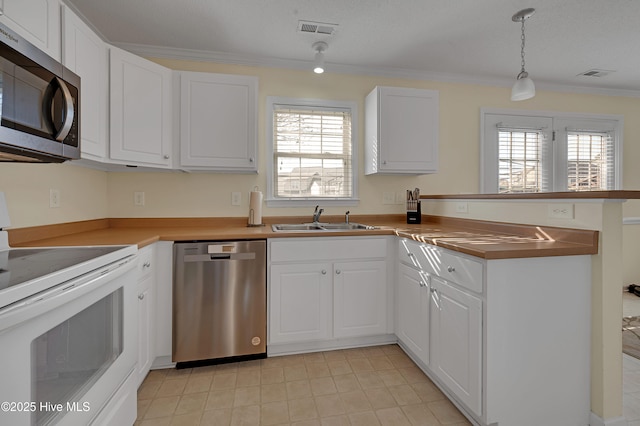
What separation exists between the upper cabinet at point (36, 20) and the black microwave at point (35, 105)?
213 mm

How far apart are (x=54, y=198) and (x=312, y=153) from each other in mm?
1947

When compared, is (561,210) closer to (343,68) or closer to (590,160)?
(343,68)

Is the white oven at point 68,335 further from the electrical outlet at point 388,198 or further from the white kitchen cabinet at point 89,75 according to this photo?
the electrical outlet at point 388,198

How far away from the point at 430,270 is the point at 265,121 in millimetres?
1933

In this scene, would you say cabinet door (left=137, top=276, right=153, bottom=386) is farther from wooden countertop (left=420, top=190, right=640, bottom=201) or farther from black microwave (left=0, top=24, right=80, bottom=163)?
wooden countertop (left=420, top=190, right=640, bottom=201)

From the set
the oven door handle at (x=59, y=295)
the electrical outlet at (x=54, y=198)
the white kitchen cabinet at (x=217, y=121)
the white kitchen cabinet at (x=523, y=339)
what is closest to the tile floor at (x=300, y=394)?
the white kitchen cabinet at (x=523, y=339)

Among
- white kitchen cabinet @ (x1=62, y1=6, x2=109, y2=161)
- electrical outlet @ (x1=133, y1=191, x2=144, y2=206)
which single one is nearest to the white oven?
white kitchen cabinet @ (x1=62, y1=6, x2=109, y2=161)

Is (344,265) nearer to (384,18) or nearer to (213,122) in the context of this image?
(213,122)

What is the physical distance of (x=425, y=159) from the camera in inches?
109

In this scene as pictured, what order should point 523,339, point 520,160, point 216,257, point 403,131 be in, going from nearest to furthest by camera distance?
1. point 523,339
2. point 216,257
3. point 403,131
4. point 520,160

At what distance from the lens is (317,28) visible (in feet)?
7.54

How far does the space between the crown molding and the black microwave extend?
4.61 ft

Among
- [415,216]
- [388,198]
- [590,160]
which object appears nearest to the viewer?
[415,216]

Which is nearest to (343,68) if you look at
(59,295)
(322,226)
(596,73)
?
(322,226)
